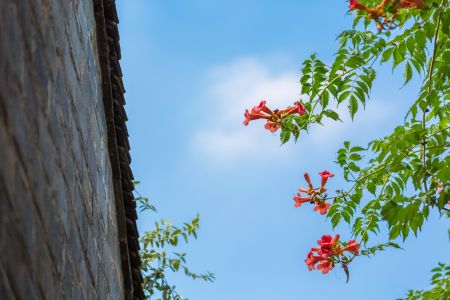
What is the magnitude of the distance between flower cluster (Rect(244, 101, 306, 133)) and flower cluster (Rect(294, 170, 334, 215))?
39 cm

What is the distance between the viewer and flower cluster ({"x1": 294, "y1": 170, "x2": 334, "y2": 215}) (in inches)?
218

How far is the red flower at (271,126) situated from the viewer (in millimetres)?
5734

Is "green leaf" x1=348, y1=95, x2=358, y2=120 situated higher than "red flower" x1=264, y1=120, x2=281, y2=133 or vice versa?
"red flower" x1=264, y1=120, x2=281, y2=133

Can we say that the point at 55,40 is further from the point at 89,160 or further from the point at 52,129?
the point at 89,160

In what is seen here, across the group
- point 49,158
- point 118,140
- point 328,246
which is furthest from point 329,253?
point 49,158

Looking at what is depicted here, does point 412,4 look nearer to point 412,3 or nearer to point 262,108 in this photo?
point 412,3

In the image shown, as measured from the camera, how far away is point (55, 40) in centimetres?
265

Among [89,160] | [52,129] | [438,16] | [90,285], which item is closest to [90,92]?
[89,160]

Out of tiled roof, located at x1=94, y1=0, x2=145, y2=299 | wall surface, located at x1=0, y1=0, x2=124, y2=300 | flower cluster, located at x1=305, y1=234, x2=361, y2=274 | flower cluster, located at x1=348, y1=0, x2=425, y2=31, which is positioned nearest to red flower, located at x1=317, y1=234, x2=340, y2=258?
flower cluster, located at x1=305, y1=234, x2=361, y2=274

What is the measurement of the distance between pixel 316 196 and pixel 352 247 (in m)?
0.42

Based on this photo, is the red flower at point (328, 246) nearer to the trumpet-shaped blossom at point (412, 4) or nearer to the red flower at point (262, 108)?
the red flower at point (262, 108)

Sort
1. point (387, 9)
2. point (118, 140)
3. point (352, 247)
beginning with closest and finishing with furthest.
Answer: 1. point (387, 9)
2. point (118, 140)
3. point (352, 247)

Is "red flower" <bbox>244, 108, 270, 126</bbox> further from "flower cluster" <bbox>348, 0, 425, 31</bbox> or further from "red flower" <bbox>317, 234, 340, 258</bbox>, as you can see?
"flower cluster" <bbox>348, 0, 425, 31</bbox>

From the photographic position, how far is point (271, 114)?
575 centimetres
